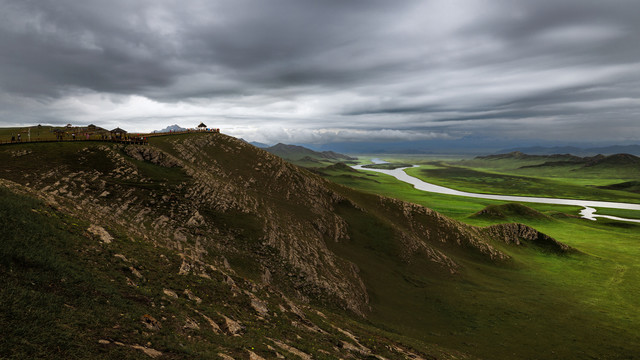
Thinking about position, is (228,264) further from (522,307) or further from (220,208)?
(522,307)

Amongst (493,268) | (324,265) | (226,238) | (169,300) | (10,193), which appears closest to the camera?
(169,300)

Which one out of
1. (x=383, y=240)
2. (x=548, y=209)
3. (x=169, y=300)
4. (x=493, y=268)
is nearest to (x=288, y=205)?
(x=383, y=240)

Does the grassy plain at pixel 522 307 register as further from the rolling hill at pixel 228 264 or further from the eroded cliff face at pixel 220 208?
the eroded cliff face at pixel 220 208

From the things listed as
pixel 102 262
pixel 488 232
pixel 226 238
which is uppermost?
pixel 102 262

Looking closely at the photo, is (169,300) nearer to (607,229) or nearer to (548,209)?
(607,229)

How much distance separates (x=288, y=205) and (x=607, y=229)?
554 ft

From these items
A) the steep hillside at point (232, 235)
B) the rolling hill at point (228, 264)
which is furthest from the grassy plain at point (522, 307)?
the steep hillside at point (232, 235)

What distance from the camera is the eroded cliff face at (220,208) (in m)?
34.9

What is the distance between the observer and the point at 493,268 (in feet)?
228

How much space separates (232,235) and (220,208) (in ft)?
21.1

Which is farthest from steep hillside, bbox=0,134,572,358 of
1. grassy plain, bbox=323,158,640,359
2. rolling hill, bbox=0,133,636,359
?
grassy plain, bbox=323,158,640,359

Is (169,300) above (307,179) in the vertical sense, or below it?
below

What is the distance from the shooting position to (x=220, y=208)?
45.4m

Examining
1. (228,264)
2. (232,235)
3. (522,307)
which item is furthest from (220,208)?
(522,307)
